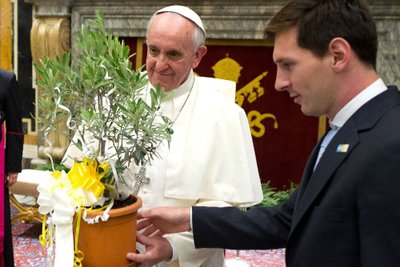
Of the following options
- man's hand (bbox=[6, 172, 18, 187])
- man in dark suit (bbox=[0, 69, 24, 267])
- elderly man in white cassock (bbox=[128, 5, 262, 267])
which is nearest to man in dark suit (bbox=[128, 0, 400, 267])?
elderly man in white cassock (bbox=[128, 5, 262, 267])

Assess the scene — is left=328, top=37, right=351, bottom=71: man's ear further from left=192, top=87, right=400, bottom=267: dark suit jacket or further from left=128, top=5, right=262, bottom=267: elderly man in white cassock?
left=128, top=5, right=262, bottom=267: elderly man in white cassock

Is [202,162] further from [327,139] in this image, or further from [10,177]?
[10,177]

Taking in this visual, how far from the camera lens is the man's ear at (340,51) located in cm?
127

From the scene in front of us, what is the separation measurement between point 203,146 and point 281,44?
78 centimetres

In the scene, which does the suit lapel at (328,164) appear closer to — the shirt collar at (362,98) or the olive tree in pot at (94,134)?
the shirt collar at (362,98)

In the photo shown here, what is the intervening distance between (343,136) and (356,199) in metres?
0.18

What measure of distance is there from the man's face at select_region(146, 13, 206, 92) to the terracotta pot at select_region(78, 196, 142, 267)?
73cm

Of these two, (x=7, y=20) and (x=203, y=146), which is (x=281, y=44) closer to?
(x=203, y=146)

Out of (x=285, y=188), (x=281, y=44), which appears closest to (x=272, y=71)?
(x=285, y=188)

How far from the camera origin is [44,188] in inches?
54.5

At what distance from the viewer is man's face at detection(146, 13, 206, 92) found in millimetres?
1967

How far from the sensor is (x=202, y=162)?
6.70 feet

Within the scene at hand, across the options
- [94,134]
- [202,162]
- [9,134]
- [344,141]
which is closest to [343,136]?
[344,141]

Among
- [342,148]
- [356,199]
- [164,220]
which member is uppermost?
[342,148]
